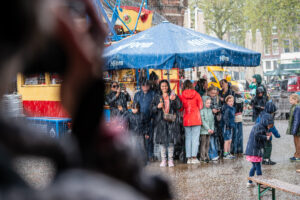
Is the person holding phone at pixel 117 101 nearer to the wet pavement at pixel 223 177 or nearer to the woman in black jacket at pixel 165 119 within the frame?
the woman in black jacket at pixel 165 119

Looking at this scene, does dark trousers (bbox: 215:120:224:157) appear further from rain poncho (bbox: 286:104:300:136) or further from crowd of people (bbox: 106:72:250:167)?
rain poncho (bbox: 286:104:300:136)

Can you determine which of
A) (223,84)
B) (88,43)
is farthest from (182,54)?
(88,43)

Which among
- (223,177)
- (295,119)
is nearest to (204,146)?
(223,177)

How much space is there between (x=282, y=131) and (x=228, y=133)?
18.3ft

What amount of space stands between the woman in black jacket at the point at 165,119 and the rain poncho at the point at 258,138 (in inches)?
88.0

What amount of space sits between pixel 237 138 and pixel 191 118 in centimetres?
177

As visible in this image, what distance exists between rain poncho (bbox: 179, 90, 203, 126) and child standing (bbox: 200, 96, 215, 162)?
0.23 m

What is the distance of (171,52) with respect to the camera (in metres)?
8.16

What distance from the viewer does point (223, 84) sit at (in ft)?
34.6

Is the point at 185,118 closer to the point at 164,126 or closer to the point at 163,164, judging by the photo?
the point at 164,126

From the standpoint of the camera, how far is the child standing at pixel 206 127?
383 inches

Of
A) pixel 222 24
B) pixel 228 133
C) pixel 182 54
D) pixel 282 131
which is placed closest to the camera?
pixel 182 54

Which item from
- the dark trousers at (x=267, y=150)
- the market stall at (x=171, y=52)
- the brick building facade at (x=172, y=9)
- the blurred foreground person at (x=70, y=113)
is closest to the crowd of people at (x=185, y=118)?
the market stall at (x=171, y=52)

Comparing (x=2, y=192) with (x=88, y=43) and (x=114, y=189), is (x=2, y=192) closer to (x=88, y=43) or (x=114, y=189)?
(x=114, y=189)
